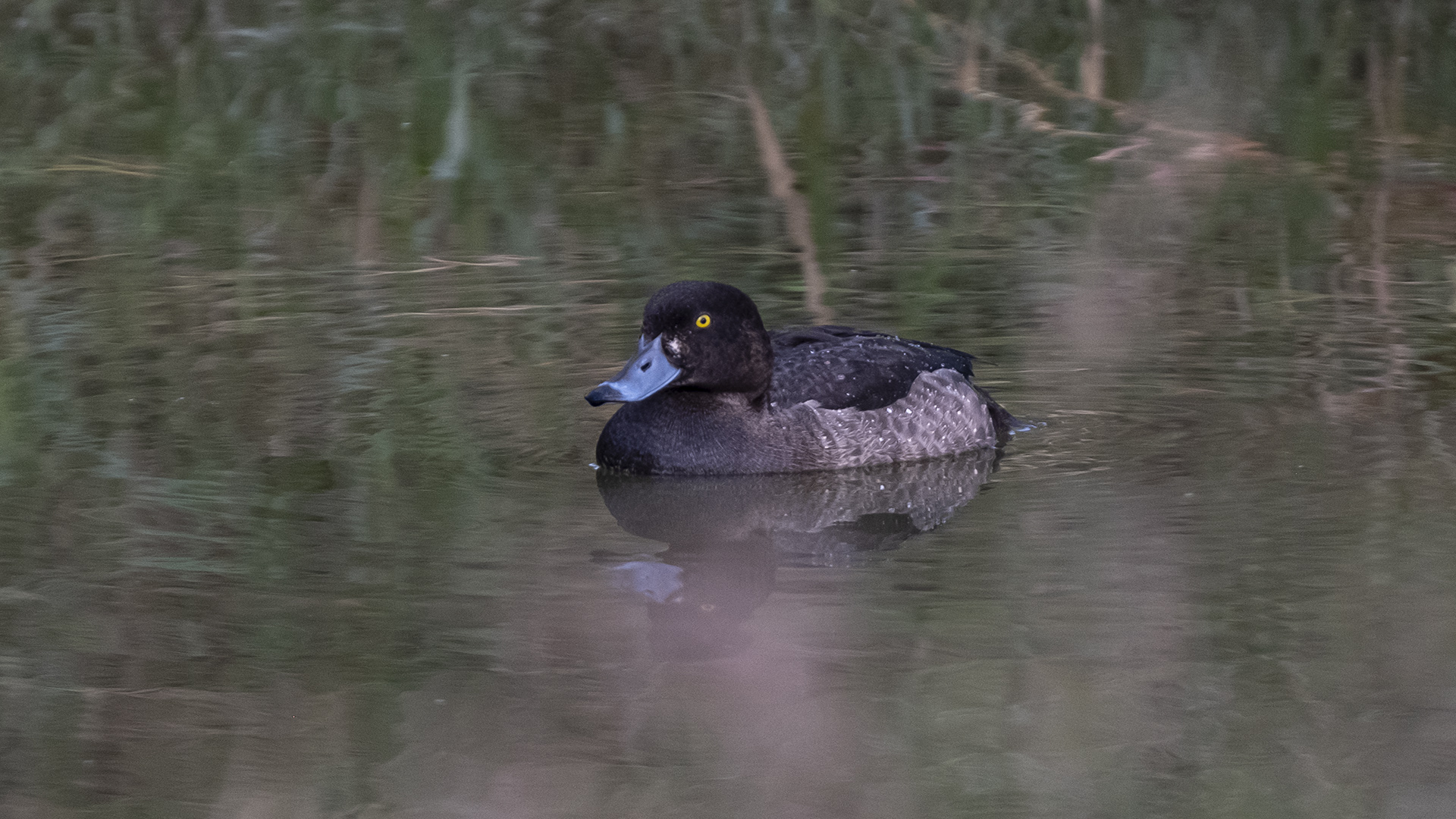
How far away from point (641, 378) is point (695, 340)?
257 millimetres

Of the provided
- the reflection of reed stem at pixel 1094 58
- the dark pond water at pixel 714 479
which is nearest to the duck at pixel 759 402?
the dark pond water at pixel 714 479

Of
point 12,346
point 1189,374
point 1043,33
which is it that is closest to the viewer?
point 1189,374

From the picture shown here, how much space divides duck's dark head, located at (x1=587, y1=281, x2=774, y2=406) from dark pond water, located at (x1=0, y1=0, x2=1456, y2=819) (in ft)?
1.30

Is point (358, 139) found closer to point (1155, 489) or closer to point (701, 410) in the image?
point (701, 410)

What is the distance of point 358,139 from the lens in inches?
506

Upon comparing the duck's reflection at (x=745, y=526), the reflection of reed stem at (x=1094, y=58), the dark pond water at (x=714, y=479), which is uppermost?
the reflection of reed stem at (x=1094, y=58)

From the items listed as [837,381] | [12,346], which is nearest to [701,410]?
[837,381]

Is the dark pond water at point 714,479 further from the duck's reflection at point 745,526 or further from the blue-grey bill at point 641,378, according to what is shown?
the blue-grey bill at point 641,378

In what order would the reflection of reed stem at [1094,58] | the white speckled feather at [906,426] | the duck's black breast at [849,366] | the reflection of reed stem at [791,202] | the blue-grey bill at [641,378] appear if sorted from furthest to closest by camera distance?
the reflection of reed stem at [1094,58] → the reflection of reed stem at [791,202] → the duck's black breast at [849,366] → the white speckled feather at [906,426] → the blue-grey bill at [641,378]

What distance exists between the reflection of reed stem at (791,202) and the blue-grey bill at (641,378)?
1783mm

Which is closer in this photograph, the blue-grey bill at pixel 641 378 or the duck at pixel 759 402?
the blue-grey bill at pixel 641 378

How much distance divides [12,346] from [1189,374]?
494 cm

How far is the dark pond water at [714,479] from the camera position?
15.9 ft

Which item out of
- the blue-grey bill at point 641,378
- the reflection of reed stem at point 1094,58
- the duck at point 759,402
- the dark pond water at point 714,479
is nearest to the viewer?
the dark pond water at point 714,479
